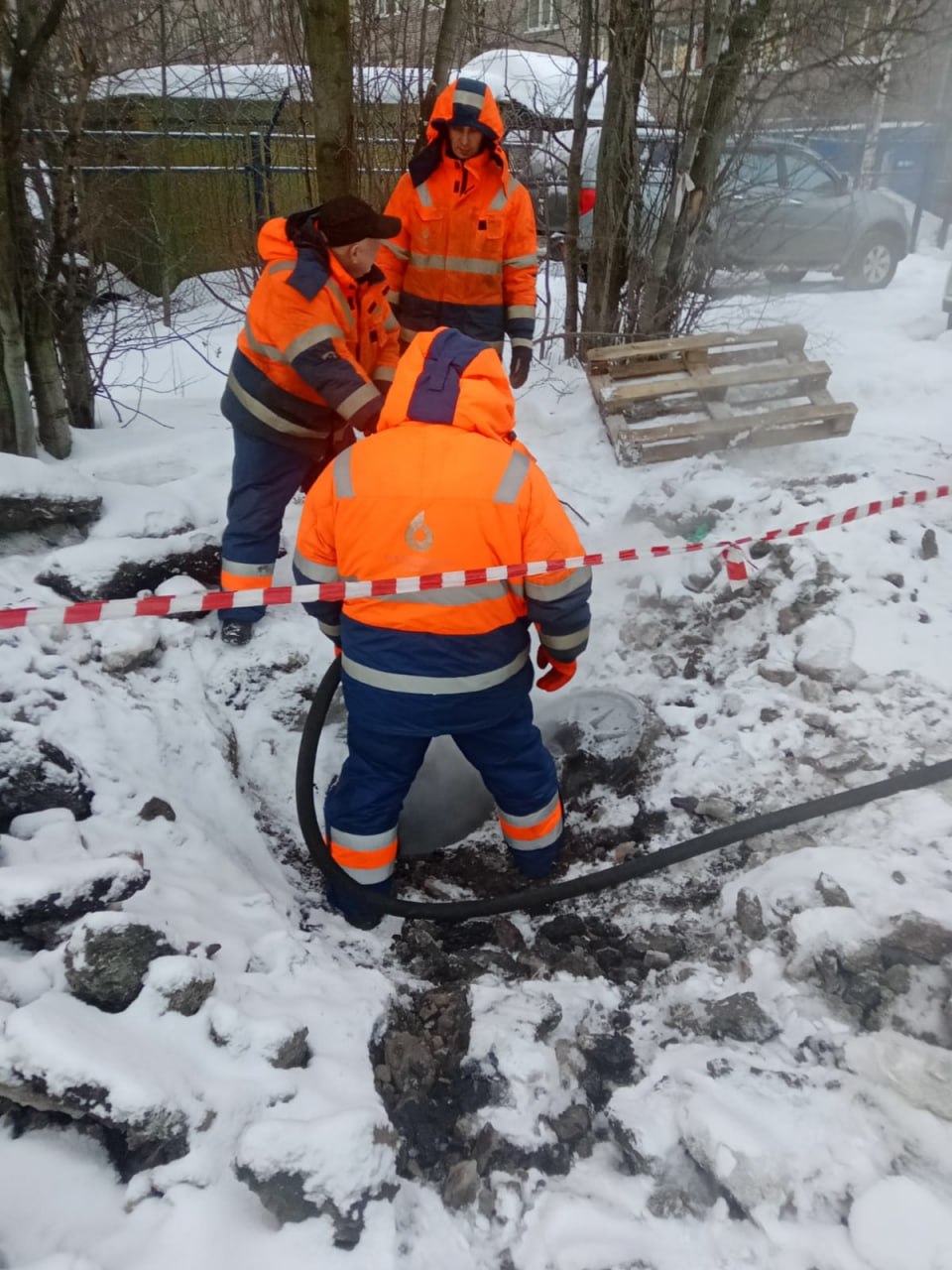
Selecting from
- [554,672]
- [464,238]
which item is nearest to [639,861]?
[554,672]

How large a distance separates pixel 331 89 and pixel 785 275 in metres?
6.72

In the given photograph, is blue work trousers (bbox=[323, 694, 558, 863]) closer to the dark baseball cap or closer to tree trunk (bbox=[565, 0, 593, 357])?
the dark baseball cap

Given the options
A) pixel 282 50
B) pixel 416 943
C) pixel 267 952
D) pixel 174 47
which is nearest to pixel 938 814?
pixel 416 943

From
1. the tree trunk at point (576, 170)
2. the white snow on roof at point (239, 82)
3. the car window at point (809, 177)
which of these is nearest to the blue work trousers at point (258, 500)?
the tree trunk at point (576, 170)

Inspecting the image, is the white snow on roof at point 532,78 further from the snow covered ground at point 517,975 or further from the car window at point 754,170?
the snow covered ground at point 517,975

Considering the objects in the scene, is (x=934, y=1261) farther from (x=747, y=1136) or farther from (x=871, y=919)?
(x=871, y=919)

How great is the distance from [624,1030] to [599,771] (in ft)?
3.95

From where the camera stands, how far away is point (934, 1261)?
1.52 meters

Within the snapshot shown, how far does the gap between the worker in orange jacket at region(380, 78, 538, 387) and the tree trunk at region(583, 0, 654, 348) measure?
4.25ft

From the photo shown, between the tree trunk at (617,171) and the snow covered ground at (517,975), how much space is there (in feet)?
9.49

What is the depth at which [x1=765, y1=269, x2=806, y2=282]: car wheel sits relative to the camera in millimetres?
8582

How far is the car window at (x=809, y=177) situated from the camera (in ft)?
29.8

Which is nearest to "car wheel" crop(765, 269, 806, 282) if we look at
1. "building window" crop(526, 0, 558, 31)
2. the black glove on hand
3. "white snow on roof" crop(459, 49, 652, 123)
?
"white snow on roof" crop(459, 49, 652, 123)

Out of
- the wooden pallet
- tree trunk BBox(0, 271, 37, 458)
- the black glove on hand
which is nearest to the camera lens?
tree trunk BBox(0, 271, 37, 458)
